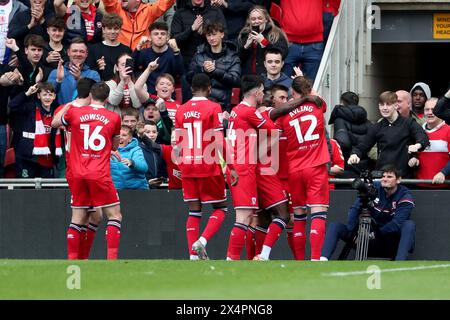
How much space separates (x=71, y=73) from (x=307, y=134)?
4052 mm

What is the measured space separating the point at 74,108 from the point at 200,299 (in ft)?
19.6

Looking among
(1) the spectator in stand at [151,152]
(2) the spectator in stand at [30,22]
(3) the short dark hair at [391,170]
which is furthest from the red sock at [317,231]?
(2) the spectator in stand at [30,22]

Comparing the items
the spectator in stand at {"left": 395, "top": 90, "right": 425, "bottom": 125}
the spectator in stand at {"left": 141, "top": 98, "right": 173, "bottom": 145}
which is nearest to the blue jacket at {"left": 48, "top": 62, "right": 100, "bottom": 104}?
the spectator in stand at {"left": 141, "top": 98, "right": 173, "bottom": 145}

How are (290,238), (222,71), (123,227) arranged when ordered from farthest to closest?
(222,71) < (123,227) < (290,238)

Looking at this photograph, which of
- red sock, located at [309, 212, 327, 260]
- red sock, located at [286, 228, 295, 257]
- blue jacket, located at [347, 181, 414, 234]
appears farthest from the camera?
red sock, located at [286, 228, 295, 257]

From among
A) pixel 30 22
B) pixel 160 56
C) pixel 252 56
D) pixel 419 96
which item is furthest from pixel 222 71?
pixel 30 22

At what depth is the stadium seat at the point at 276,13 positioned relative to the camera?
20.5 m

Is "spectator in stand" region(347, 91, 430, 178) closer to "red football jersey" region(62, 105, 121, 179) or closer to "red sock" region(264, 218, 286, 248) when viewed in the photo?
"red sock" region(264, 218, 286, 248)

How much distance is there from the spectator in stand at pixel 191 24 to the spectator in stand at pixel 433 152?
12.1ft

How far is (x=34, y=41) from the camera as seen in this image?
1839 centimetres

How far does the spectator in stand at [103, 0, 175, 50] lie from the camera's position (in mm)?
20047

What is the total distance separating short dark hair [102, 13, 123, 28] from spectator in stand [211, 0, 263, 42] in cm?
162

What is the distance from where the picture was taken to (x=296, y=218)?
53.0 ft

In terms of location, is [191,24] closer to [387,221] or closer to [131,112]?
[131,112]
